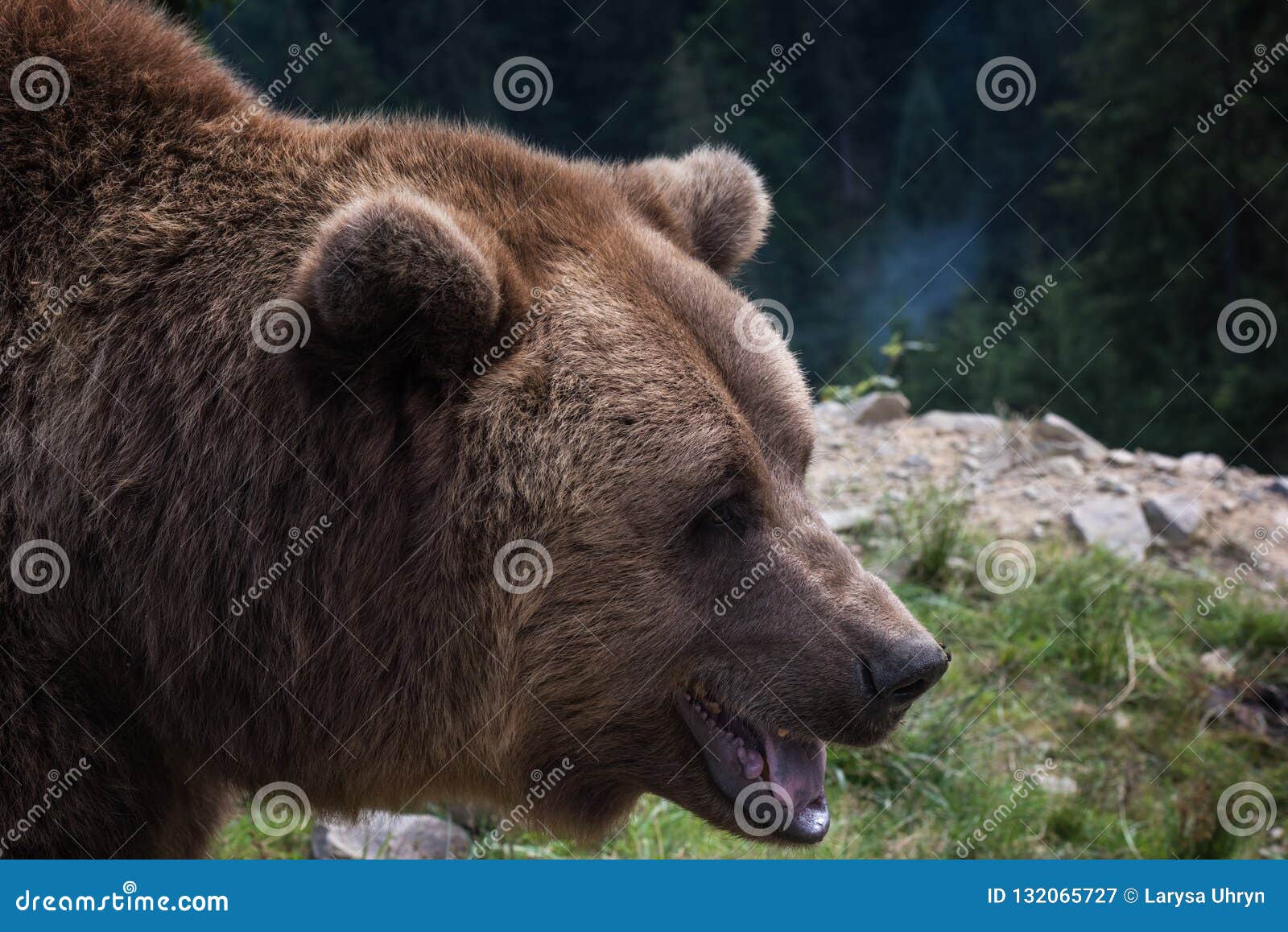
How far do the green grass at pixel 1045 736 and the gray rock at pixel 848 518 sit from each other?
81mm

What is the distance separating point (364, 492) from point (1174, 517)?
6218 millimetres

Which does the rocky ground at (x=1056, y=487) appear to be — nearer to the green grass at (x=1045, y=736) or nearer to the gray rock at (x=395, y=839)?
the green grass at (x=1045, y=736)

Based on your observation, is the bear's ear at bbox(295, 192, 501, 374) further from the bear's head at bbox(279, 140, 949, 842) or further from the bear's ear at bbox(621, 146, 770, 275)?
the bear's ear at bbox(621, 146, 770, 275)

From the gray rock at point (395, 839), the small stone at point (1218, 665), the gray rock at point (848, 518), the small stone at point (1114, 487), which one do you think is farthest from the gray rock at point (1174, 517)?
the gray rock at point (395, 839)

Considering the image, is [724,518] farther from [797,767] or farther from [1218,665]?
[1218,665]

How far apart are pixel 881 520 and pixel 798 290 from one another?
3601cm

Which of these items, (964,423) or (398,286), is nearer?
(398,286)

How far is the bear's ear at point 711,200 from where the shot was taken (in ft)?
12.3

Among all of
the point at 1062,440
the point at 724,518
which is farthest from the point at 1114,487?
the point at 724,518

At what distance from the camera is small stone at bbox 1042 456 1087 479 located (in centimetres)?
806

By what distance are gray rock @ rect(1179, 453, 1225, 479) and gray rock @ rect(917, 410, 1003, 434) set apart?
1.29 m

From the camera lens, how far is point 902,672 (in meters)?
3.02

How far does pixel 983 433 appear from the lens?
8.51 m

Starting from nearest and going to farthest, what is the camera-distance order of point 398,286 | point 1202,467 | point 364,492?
point 398,286 → point 364,492 → point 1202,467
